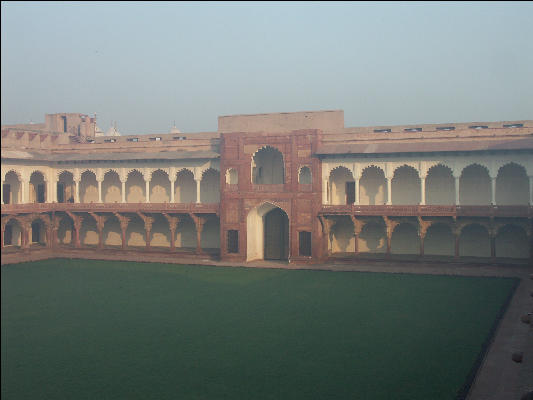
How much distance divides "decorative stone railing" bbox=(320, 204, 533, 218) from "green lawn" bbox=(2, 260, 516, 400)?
13.2 feet

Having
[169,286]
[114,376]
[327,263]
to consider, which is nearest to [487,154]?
[327,263]

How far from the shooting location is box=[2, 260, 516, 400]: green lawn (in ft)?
37.5

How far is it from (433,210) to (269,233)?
33.0ft

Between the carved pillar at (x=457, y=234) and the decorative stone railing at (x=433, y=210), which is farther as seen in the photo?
the carved pillar at (x=457, y=234)

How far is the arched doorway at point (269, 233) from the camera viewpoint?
32781 mm

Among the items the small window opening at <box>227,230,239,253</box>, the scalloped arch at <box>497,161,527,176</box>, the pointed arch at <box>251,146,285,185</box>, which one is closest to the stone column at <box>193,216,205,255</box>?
the small window opening at <box>227,230,239,253</box>

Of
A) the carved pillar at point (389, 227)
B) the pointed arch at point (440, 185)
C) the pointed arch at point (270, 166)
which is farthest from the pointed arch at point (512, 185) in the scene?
the pointed arch at point (270, 166)

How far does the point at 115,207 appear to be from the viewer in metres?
35.1

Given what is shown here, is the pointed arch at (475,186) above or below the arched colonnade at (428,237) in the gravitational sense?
above

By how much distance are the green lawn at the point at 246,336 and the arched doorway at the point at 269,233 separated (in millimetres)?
7794

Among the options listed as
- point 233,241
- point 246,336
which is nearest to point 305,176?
point 233,241

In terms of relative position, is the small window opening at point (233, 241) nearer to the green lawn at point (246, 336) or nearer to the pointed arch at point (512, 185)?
the green lawn at point (246, 336)

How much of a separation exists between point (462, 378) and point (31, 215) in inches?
1144

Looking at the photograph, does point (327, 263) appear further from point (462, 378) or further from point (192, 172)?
point (462, 378)
